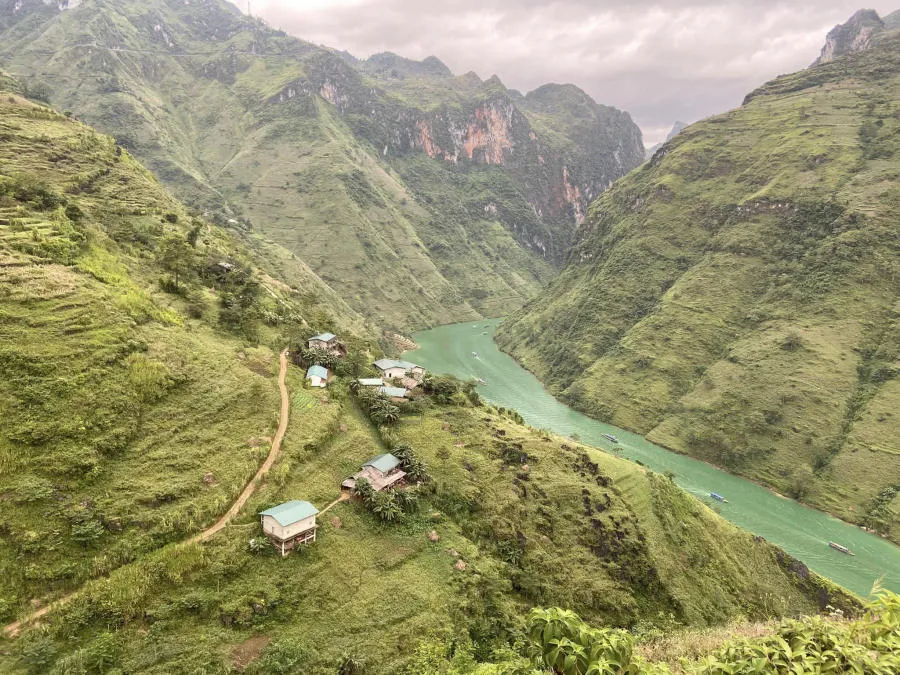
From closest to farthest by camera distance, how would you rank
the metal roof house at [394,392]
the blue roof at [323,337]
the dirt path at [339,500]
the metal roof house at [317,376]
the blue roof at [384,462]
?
the dirt path at [339,500]
the blue roof at [384,462]
the metal roof house at [317,376]
the metal roof house at [394,392]
the blue roof at [323,337]

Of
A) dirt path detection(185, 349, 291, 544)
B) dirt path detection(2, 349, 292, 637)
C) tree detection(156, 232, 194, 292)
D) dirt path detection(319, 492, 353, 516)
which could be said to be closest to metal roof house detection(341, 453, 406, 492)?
dirt path detection(319, 492, 353, 516)

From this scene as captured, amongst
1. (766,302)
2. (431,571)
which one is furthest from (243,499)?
(766,302)

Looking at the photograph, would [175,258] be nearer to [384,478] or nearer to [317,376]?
[317,376]

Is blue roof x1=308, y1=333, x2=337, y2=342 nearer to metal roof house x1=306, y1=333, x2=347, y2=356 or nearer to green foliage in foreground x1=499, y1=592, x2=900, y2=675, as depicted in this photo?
metal roof house x1=306, y1=333, x2=347, y2=356

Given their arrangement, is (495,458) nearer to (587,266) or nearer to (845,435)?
(845,435)

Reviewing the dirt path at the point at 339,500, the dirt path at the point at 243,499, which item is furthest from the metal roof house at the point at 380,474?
the dirt path at the point at 243,499

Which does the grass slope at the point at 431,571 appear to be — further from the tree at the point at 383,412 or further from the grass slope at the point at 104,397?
the grass slope at the point at 104,397
